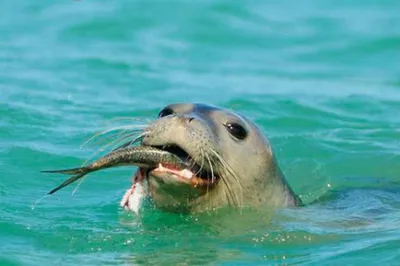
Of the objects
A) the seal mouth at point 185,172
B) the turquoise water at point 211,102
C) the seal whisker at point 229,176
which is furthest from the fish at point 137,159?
the turquoise water at point 211,102

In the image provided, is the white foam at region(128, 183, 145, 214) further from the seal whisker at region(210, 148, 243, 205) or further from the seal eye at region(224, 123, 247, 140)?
the seal eye at region(224, 123, 247, 140)

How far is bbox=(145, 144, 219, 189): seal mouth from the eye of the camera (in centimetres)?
630

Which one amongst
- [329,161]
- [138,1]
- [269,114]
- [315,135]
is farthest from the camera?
[138,1]

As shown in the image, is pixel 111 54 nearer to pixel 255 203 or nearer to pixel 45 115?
pixel 45 115

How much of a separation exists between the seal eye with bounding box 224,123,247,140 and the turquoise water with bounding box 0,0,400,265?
0.44 metres

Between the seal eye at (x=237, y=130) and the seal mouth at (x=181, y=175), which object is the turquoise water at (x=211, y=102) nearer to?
the seal mouth at (x=181, y=175)

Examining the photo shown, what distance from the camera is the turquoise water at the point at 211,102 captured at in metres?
6.51

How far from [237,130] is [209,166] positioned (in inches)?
17.0

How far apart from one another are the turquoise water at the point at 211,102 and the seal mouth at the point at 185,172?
293 mm

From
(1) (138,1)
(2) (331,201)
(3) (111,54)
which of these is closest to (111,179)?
(2) (331,201)

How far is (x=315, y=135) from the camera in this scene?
399 inches

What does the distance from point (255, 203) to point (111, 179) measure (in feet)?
5.89

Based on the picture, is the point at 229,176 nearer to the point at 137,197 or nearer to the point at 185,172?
the point at 185,172

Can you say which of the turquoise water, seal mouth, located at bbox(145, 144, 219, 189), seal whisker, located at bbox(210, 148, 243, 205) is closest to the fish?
seal mouth, located at bbox(145, 144, 219, 189)
